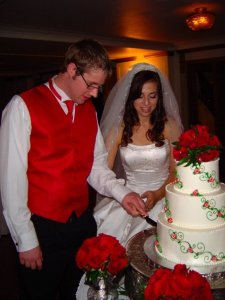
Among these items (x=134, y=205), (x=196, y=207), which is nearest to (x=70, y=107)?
(x=134, y=205)

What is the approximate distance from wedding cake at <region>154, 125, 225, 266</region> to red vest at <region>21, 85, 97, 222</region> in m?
0.60

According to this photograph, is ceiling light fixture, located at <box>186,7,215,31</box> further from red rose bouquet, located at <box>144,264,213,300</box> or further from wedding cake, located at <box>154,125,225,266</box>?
red rose bouquet, located at <box>144,264,213,300</box>

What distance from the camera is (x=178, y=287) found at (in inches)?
39.0

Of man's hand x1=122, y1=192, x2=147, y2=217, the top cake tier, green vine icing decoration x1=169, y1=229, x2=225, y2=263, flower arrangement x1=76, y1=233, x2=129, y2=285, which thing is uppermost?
the top cake tier

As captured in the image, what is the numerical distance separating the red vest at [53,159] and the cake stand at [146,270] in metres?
0.45

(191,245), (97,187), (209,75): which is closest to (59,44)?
(209,75)

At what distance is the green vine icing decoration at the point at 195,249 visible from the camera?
168 centimetres

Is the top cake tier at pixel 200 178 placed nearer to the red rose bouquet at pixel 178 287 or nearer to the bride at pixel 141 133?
the red rose bouquet at pixel 178 287

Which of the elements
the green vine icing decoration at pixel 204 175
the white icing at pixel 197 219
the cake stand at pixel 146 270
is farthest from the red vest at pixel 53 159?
the green vine icing decoration at pixel 204 175

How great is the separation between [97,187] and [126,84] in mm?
1132

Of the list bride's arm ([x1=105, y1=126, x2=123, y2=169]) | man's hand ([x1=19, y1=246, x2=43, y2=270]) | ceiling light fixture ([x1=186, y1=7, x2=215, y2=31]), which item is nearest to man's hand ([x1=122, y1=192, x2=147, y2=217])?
man's hand ([x1=19, y1=246, x2=43, y2=270])

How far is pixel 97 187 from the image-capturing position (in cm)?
230

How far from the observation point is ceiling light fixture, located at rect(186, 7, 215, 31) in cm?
599

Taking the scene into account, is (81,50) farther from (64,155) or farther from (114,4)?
(114,4)
